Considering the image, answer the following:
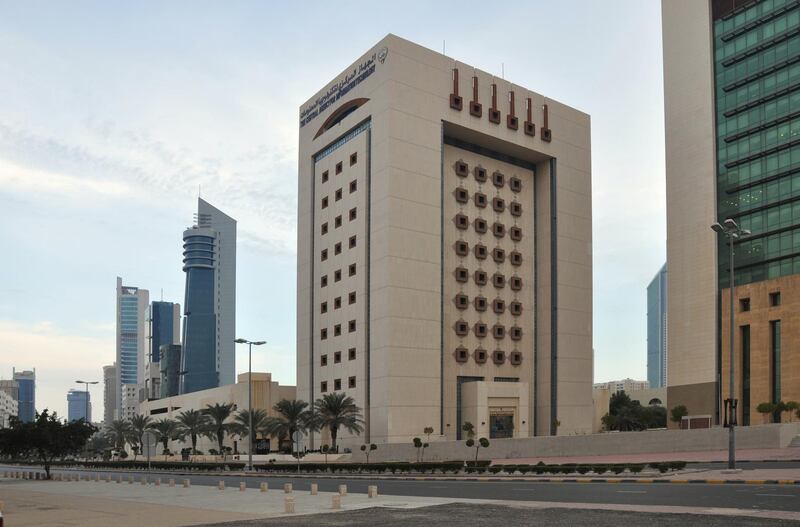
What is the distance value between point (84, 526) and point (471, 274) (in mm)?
70688

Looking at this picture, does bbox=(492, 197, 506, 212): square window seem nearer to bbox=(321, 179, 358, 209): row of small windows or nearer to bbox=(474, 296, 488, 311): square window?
bbox=(474, 296, 488, 311): square window

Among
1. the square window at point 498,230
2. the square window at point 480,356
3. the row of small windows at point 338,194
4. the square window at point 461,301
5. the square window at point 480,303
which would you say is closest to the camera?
the square window at point 461,301

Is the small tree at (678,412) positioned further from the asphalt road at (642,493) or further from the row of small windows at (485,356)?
the asphalt road at (642,493)

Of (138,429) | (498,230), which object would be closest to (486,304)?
(498,230)

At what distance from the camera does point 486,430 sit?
87.0 metres

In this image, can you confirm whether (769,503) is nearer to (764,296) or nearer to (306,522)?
(306,522)

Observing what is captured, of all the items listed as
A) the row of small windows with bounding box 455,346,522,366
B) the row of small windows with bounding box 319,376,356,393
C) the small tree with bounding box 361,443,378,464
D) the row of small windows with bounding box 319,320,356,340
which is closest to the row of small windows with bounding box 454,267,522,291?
the row of small windows with bounding box 455,346,522,366

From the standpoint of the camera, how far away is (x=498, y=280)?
95062 millimetres

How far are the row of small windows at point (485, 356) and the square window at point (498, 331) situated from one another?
166 centimetres

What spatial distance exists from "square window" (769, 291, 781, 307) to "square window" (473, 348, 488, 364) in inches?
1166

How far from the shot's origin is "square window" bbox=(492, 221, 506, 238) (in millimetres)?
95938

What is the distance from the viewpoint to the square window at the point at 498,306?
309ft

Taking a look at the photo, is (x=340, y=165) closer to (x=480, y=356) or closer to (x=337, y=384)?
(x=337, y=384)

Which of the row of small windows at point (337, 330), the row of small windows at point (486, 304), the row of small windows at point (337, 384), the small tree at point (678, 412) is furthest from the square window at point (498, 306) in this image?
the small tree at point (678, 412)
